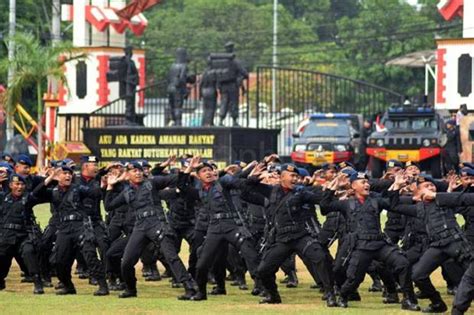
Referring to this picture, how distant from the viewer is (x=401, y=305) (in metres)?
20.3

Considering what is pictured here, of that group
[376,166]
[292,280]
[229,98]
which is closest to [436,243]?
[292,280]

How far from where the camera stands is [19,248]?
21.7m

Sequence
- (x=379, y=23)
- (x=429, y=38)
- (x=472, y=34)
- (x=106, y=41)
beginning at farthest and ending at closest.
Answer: (x=379, y=23), (x=429, y=38), (x=106, y=41), (x=472, y=34)

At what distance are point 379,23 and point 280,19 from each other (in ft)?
25.4

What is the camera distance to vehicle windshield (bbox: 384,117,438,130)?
44.0 metres

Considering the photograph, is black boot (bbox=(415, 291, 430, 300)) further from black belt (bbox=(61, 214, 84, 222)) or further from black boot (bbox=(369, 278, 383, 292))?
black belt (bbox=(61, 214, 84, 222))

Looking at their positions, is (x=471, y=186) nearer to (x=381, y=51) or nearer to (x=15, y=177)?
(x=15, y=177)

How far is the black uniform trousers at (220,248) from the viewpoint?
20.8 m

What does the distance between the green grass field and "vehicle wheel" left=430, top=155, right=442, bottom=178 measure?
65.6ft

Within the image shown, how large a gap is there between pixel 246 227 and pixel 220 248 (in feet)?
2.86

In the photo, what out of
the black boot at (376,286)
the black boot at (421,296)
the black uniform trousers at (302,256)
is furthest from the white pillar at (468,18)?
the black uniform trousers at (302,256)

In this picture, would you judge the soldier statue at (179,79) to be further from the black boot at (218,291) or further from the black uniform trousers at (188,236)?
the black boot at (218,291)

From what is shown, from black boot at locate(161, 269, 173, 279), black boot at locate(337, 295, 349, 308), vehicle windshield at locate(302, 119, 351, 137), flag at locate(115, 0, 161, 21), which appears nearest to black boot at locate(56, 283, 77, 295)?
black boot at locate(161, 269, 173, 279)

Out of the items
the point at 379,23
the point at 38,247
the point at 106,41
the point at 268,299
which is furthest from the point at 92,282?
the point at 379,23
